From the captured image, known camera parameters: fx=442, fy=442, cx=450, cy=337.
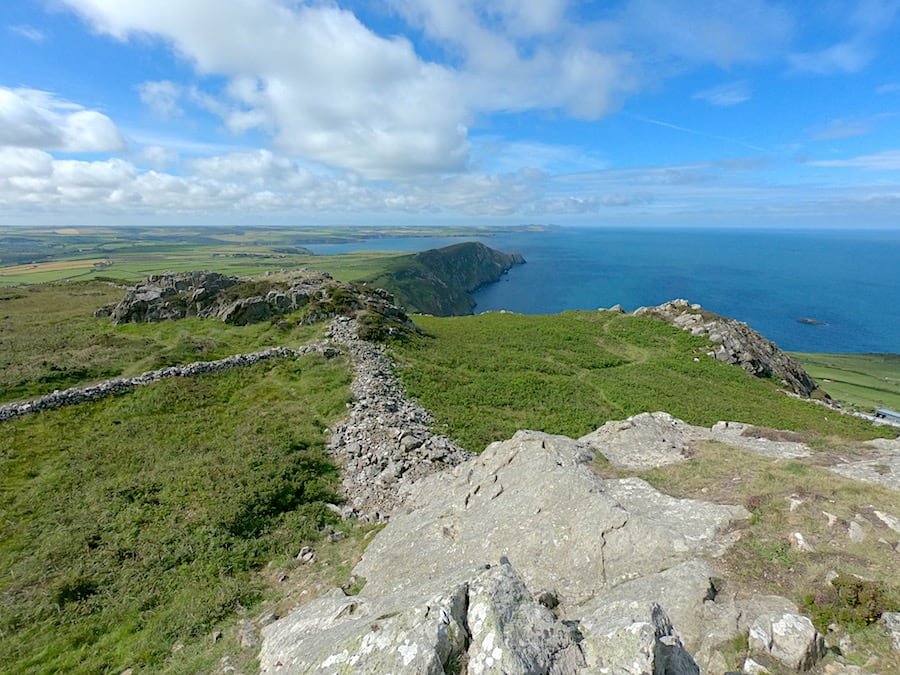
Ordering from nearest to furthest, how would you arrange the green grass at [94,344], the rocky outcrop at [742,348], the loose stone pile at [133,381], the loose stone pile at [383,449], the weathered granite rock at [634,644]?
the weathered granite rock at [634,644] < the loose stone pile at [383,449] < the loose stone pile at [133,381] < the green grass at [94,344] < the rocky outcrop at [742,348]

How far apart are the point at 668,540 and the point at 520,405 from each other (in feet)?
71.3

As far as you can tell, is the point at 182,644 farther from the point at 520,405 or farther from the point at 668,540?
the point at 520,405

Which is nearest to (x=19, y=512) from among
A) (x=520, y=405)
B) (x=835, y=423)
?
(x=520, y=405)

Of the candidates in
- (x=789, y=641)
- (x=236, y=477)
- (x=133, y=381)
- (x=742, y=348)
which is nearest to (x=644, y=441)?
(x=789, y=641)

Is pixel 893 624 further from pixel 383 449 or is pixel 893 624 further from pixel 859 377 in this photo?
pixel 859 377

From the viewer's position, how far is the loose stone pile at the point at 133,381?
29109mm

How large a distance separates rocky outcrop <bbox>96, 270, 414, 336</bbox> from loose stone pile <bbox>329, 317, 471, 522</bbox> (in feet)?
55.1

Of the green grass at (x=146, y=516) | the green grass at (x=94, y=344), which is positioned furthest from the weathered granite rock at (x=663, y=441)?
the green grass at (x=94, y=344)

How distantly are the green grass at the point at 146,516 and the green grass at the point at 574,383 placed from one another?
9827 millimetres

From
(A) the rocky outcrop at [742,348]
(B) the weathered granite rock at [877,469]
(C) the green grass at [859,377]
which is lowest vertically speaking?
(C) the green grass at [859,377]

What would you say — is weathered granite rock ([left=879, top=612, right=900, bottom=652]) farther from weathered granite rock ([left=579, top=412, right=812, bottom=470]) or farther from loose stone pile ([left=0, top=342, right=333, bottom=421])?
loose stone pile ([left=0, top=342, right=333, bottom=421])

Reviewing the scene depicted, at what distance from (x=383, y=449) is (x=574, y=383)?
22.2m

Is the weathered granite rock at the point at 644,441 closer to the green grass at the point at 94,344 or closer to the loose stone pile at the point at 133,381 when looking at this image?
the loose stone pile at the point at 133,381

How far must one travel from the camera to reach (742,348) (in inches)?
2101
